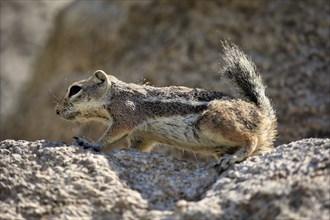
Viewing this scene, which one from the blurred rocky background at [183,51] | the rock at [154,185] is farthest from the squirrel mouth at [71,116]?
the blurred rocky background at [183,51]

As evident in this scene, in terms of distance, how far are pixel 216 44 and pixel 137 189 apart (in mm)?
6751

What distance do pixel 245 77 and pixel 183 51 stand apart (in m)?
5.16

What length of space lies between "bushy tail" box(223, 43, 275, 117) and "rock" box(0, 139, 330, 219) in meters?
1.02

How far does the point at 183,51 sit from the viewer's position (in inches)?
467

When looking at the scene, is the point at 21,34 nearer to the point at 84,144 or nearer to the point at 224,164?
the point at 84,144

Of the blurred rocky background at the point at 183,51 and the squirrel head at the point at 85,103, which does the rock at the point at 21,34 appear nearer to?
the blurred rocky background at the point at 183,51

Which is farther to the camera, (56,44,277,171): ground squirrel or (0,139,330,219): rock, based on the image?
(56,44,277,171): ground squirrel

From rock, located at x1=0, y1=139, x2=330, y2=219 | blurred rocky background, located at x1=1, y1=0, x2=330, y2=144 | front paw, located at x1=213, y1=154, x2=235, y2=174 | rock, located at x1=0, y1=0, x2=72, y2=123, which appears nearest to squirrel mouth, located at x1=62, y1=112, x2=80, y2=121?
rock, located at x1=0, y1=139, x2=330, y2=219

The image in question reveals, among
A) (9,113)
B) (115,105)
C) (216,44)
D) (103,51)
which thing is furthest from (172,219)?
(9,113)

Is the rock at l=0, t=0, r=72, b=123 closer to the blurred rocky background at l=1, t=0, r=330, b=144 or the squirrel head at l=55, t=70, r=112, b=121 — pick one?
the blurred rocky background at l=1, t=0, r=330, b=144

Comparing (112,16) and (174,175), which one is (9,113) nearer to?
(112,16)

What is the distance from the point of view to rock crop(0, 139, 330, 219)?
4.84 metres

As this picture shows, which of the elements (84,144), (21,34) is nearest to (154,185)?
(84,144)

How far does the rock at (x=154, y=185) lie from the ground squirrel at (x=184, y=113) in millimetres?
529
